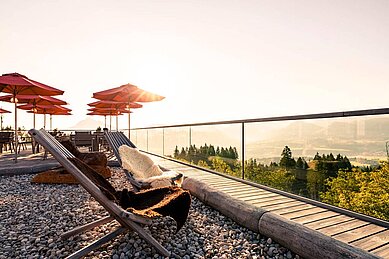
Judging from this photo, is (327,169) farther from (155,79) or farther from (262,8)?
(155,79)

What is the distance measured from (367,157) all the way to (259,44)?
24.2ft

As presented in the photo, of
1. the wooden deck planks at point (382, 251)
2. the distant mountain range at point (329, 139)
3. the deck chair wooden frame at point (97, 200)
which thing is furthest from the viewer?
the distant mountain range at point (329, 139)

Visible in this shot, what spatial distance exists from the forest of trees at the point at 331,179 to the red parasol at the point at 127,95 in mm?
3212

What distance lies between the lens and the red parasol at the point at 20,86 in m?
5.32

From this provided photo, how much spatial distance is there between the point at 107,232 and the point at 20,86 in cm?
533

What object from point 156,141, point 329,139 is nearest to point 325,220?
point 329,139

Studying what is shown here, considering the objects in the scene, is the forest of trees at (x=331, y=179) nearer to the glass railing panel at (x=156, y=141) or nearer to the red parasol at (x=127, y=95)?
the glass railing panel at (x=156, y=141)

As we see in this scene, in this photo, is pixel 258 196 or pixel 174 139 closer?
pixel 258 196

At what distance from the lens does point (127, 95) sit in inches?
284

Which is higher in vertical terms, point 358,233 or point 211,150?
point 211,150

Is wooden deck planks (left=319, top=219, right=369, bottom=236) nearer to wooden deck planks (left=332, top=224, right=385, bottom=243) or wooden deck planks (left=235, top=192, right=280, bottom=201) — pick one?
wooden deck planks (left=332, top=224, right=385, bottom=243)

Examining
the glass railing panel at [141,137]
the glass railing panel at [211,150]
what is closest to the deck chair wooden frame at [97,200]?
the glass railing panel at [211,150]

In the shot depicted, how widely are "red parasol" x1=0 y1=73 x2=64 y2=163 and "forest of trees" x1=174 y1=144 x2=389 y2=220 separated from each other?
4825mm

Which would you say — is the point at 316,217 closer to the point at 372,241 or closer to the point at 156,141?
the point at 372,241
